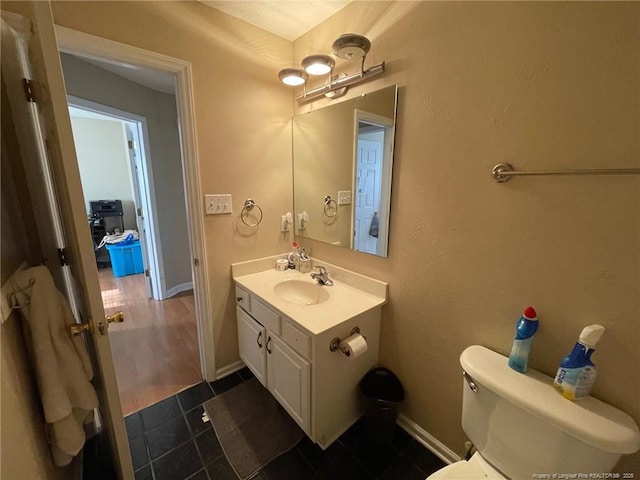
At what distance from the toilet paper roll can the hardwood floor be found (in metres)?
1.26

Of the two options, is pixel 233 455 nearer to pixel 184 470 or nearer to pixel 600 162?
pixel 184 470

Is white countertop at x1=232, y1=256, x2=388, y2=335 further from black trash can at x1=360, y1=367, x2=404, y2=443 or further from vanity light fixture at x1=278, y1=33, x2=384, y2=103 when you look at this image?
vanity light fixture at x1=278, y1=33, x2=384, y2=103

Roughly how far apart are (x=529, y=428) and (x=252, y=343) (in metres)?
1.40

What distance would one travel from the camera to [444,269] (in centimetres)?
123

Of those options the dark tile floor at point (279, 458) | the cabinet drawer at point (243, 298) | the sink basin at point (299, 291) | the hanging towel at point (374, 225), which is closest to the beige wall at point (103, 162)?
the cabinet drawer at point (243, 298)

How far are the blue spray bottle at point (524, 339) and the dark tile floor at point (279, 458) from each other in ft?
2.57

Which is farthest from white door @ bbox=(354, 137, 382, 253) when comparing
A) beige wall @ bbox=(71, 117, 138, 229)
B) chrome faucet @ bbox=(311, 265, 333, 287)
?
beige wall @ bbox=(71, 117, 138, 229)

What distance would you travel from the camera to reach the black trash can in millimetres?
1341

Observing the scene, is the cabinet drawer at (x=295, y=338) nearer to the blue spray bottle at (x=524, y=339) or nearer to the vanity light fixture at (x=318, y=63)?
the blue spray bottle at (x=524, y=339)

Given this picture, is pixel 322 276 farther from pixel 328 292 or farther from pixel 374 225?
pixel 374 225

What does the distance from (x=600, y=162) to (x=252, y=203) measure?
5.42ft

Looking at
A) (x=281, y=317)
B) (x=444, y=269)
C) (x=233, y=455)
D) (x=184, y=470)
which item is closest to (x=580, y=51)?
(x=444, y=269)

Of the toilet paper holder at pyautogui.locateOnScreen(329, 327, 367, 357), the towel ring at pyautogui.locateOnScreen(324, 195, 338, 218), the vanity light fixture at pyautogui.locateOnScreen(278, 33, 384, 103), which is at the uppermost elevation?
the vanity light fixture at pyautogui.locateOnScreen(278, 33, 384, 103)

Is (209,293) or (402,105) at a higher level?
(402,105)
